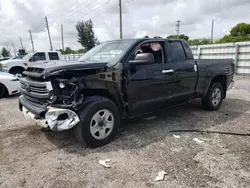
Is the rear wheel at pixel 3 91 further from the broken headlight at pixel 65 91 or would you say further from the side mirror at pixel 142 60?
the side mirror at pixel 142 60

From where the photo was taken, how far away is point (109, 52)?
4.17m

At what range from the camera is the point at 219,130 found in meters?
4.30

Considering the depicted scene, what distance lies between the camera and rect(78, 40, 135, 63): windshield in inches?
153

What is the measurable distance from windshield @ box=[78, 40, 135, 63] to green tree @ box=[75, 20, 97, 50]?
111ft

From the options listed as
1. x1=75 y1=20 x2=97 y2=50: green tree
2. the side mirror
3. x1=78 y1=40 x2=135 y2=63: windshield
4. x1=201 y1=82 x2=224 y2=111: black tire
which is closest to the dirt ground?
x1=201 y1=82 x2=224 y2=111: black tire

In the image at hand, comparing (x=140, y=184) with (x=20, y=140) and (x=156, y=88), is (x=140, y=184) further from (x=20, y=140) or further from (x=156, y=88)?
(x=20, y=140)

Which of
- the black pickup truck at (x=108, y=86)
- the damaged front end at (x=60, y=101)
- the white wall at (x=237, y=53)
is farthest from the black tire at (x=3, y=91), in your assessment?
the white wall at (x=237, y=53)

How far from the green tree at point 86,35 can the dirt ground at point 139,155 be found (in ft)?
111

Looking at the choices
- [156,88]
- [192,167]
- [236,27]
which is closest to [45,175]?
[192,167]

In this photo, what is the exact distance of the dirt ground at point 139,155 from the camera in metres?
2.71

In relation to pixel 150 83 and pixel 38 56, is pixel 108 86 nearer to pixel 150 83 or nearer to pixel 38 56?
pixel 150 83

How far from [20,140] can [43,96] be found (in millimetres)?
1206

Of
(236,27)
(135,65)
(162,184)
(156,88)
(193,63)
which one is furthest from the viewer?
(236,27)

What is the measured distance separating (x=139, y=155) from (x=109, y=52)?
198 centimetres
